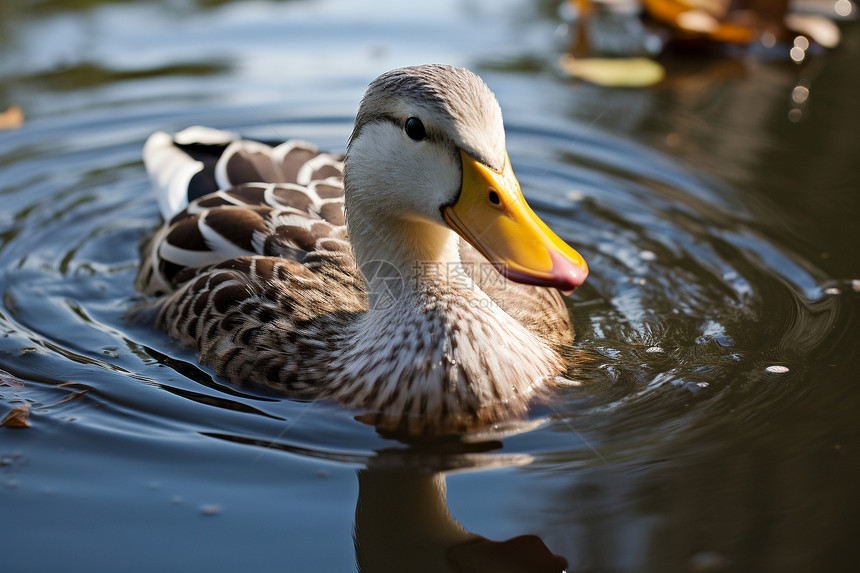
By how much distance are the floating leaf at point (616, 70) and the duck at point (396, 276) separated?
3.76m

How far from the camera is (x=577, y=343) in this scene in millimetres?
4973

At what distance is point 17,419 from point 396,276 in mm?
1791

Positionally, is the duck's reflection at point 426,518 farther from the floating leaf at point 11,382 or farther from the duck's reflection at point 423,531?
the floating leaf at point 11,382

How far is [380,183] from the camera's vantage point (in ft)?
13.8

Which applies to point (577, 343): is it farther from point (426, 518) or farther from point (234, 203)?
point (234, 203)

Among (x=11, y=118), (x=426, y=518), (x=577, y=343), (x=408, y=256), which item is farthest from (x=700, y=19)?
(x=426, y=518)

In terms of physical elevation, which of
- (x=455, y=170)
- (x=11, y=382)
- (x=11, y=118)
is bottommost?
(x=11, y=382)

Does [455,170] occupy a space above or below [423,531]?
above

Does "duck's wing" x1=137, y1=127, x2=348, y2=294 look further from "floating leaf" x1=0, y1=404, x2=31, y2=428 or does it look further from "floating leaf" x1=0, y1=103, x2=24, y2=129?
"floating leaf" x1=0, y1=103, x2=24, y2=129

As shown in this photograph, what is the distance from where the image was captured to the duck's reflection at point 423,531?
3.28 m

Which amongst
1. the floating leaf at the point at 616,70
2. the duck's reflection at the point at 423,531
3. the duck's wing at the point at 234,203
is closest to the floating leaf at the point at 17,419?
the duck's wing at the point at 234,203

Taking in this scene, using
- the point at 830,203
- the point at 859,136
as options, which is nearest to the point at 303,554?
the point at 830,203

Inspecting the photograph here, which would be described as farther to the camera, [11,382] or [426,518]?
A: [11,382]

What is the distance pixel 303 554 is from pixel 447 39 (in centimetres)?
684
